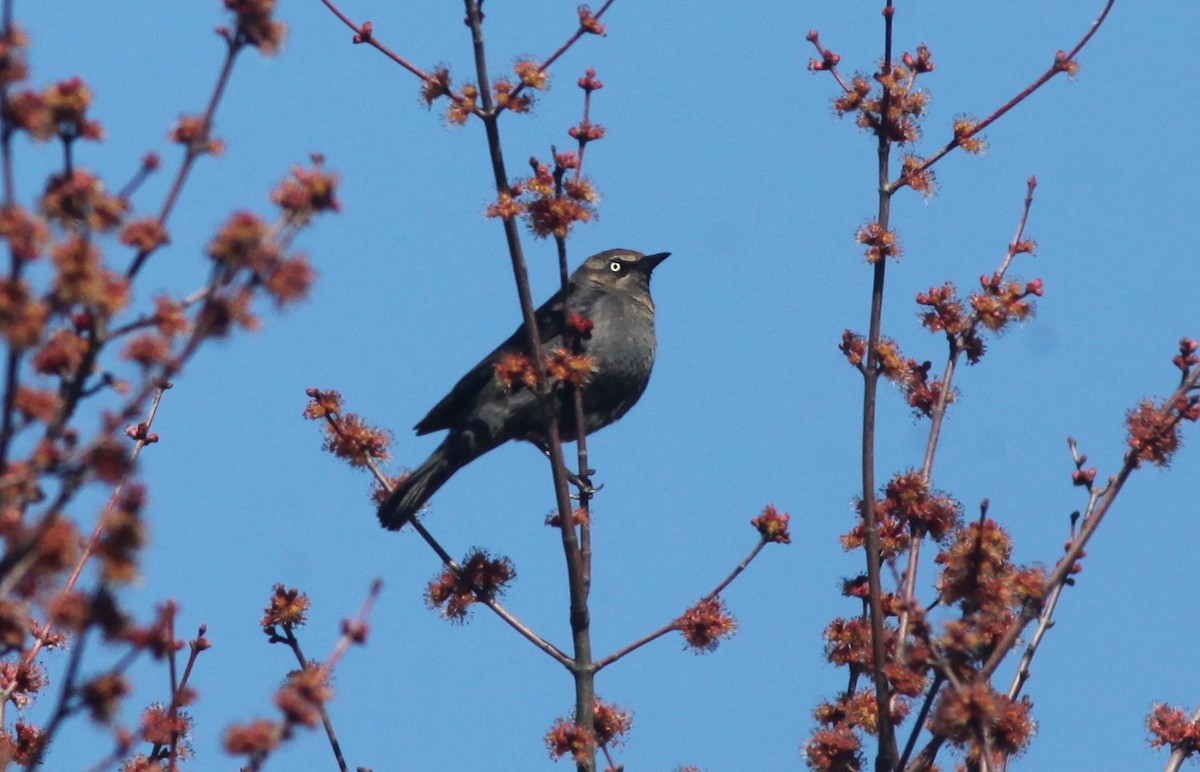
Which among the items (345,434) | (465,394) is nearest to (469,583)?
(345,434)

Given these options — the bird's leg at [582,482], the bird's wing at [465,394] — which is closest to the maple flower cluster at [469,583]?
the bird's leg at [582,482]

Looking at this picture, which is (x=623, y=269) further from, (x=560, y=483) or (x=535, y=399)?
(x=560, y=483)

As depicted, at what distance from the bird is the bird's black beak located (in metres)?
0.32

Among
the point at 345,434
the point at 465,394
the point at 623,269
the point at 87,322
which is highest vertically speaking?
the point at 623,269

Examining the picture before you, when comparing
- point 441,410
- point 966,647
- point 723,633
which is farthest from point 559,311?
point 966,647

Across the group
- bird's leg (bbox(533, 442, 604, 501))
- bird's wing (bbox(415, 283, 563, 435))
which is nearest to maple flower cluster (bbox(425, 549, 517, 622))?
bird's leg (bbox(533, 442, 604, 501))

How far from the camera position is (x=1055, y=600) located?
4789 mm

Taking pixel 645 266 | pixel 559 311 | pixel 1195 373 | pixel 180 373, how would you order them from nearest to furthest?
pixel 180 373 < pixel 1195 373 < pixel 559 311 < pixel 645 266

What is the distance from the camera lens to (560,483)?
203 inches

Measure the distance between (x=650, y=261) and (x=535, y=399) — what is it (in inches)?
84.6

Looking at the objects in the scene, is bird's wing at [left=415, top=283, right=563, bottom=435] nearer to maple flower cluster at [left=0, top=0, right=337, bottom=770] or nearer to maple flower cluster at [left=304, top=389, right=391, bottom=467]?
maple flower cluster at [left=304, top=389, right=391, bottom=467]

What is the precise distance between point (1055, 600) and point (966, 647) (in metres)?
1.12

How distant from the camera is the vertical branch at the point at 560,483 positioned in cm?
499

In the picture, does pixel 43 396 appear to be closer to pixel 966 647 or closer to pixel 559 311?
pixel 966 647
